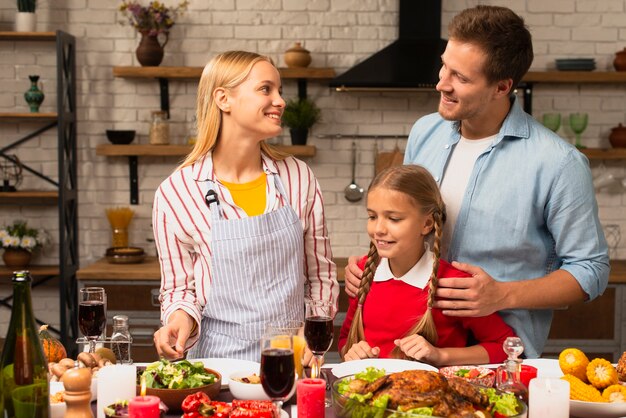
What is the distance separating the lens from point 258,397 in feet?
6.09

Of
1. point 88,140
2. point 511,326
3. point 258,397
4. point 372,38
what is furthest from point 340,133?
point 258,397

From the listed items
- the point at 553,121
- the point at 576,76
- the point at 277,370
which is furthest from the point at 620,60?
the point at 277,370

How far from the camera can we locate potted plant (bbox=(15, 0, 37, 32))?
5051 mm

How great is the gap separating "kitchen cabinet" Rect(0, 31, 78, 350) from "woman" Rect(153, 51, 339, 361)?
2647 mm

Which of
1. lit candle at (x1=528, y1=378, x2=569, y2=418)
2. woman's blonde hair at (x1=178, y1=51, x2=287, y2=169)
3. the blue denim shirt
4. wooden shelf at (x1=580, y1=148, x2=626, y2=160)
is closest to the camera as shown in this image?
lit candle at (x1=528, y1=378, x2=569, y2=418)

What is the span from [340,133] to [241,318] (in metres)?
2.99

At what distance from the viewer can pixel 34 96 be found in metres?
5.07

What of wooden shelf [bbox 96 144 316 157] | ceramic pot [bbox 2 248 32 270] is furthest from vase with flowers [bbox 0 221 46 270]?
wooden shelf [bbox 96 144 316 157]

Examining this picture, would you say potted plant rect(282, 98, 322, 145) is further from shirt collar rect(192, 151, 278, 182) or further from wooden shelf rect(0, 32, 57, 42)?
shirt collar rect(192, 151, 278, 182)

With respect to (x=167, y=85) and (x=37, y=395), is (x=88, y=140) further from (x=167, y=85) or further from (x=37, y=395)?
(x=37, y=395)

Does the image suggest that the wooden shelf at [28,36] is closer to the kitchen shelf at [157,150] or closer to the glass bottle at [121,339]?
the kitchen shelf at [157,150]

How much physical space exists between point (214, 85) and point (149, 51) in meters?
2.63

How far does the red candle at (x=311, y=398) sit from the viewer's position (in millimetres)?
1700

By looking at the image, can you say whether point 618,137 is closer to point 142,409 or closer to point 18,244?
point 18,244
